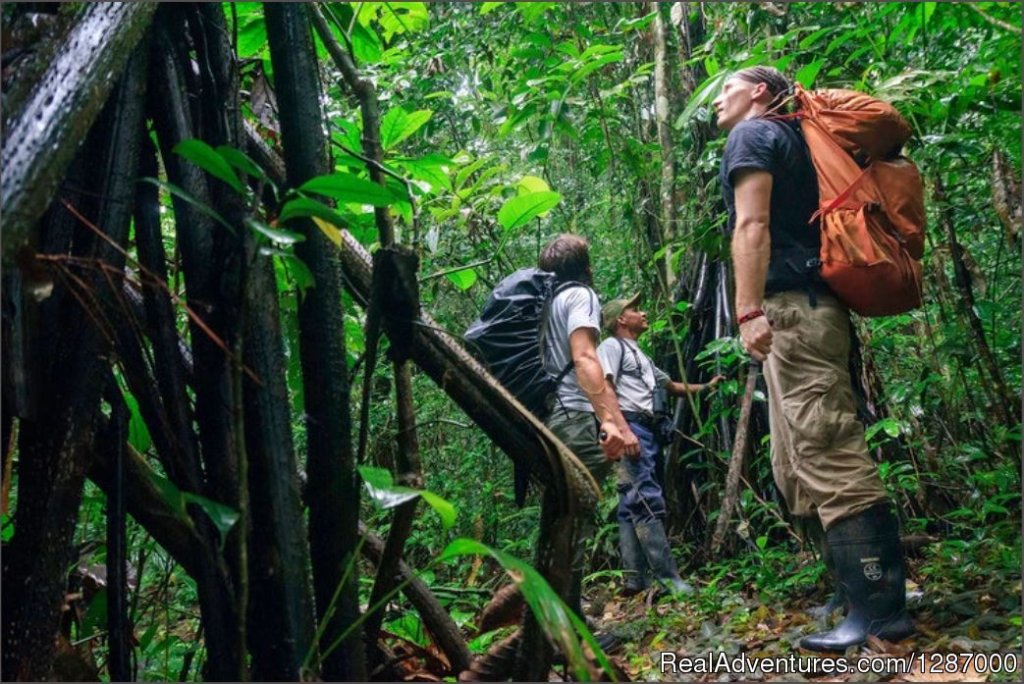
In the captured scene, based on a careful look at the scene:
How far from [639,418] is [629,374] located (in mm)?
261

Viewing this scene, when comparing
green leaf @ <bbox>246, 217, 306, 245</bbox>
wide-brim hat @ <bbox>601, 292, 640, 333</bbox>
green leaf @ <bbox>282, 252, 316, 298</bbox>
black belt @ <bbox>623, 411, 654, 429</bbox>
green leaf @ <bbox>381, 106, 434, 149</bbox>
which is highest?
green leaf @ <bbox>381, 106, 434, 149</bbox>

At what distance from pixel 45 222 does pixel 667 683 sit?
6.64 ft

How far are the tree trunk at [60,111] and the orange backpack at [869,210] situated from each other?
7.80 feet

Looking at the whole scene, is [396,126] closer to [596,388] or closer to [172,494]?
[172,494]

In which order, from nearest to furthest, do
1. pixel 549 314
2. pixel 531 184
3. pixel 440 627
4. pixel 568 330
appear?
pixel 440 627, pixel 531 184, pixel 568 330, pixel 549 314

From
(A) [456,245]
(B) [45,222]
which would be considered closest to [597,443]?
(A) [456,245]

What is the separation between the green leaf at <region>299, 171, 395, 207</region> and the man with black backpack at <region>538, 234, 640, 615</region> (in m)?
3.03

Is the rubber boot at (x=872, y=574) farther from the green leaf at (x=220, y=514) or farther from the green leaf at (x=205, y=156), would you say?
the green leaf at (x=205, y=156)

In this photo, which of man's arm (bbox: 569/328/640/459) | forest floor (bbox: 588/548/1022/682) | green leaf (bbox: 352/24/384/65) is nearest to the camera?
green leaf (bbox: 352/24/384/65)

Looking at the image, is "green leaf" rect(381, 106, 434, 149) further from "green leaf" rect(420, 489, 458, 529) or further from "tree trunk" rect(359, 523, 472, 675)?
"green leaf" rect(420, 489, 458, 529)

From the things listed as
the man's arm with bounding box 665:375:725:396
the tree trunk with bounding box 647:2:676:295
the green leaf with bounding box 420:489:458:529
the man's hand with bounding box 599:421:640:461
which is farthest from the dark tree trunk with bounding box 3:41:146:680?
the tree trunk with bounding box 647:2:676:295

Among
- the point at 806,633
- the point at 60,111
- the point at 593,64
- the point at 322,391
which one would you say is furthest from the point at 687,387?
the point at 60,111

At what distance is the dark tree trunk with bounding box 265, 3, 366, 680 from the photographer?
146cm

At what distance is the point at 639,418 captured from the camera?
212 inches
